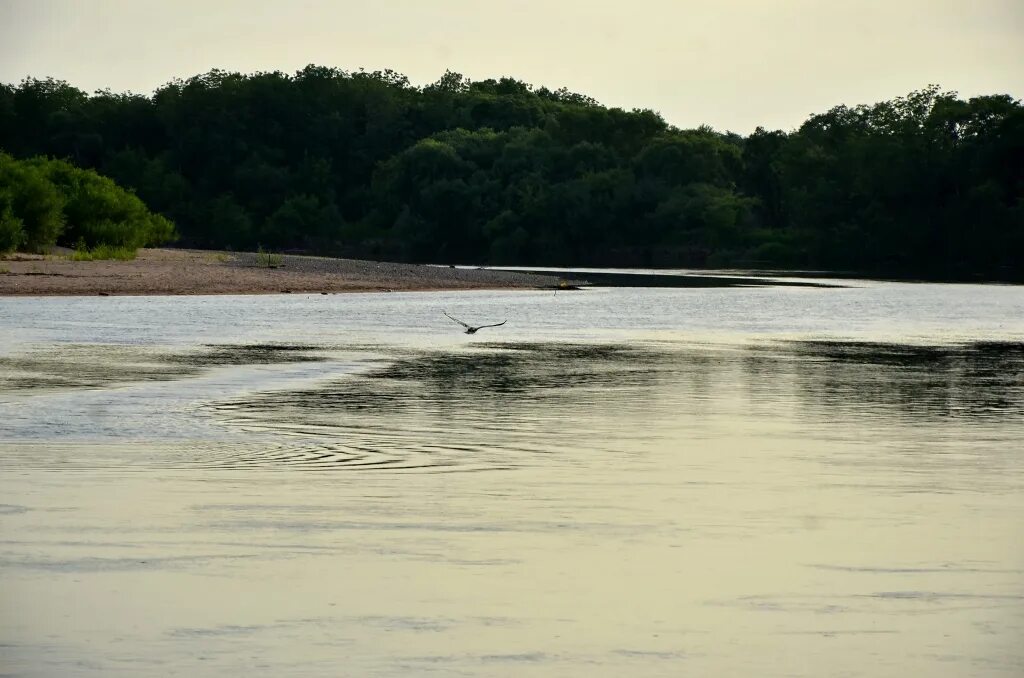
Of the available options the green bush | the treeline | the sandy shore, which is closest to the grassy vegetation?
the sandy shore

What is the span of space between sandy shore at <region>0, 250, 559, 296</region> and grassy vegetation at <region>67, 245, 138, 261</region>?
0.79 m

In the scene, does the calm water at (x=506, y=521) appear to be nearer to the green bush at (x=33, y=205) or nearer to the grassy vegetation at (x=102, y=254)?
the grassy vegetation at (x=102, y=254)

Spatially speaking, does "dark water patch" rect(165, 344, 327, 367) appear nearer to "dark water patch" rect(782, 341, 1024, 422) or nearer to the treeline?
"dark water patch" rect(782, 341, 1024, 422)

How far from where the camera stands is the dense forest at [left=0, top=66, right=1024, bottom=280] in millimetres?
122812

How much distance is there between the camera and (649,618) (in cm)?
839

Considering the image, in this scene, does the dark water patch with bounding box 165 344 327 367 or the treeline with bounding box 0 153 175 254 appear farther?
the treeline with bounding box 0 153 175 254

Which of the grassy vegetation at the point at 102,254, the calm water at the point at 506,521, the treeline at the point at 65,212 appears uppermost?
the treeline at the point at 65,212

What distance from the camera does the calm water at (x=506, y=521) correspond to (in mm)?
7836

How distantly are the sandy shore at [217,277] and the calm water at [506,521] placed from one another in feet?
98.5

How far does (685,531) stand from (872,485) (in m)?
2.87

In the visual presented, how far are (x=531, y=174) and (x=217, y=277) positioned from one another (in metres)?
79.0

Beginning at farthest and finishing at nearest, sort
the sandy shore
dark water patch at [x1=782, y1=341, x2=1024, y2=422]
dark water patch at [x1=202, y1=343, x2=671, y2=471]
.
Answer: the sandy shore < dark water patch at [x1=782, y1=341, x2=1024, y2=422] < dark water patch at [x1=202, y1=343, x2=671, y2=471]

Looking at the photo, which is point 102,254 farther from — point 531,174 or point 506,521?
point 531,174

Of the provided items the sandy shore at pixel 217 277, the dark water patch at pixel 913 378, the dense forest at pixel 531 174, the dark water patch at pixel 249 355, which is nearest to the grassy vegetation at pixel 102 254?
the sandy shore at pixel 217 277
